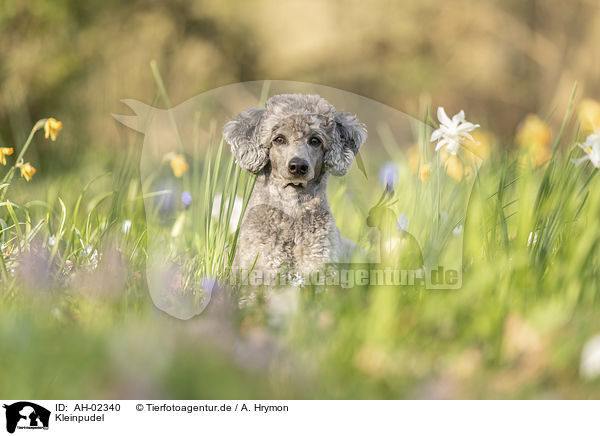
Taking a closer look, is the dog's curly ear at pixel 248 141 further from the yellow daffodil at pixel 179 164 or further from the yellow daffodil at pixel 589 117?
the yellow daffodil at pixel 589 117

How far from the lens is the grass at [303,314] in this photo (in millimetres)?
1735

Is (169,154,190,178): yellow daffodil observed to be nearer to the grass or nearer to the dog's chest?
the grass

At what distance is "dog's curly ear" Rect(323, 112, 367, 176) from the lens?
2.61m

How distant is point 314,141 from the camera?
8.40 feet

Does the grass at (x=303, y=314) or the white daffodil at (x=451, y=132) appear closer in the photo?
the grass at (x=303, y=314)

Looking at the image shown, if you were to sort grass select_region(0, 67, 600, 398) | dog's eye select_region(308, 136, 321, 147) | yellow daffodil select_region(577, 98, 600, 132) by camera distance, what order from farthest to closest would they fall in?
yellow daffodil select_region(577, 98, 600, 132), dog's eye select_region(308, 136, 321, 147), grass select_region(0, 67, 600, 398)

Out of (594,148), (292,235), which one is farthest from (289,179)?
(594,148)

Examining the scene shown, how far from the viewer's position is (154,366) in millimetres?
1666

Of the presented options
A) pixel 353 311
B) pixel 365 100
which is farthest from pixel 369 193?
pixel 353 311

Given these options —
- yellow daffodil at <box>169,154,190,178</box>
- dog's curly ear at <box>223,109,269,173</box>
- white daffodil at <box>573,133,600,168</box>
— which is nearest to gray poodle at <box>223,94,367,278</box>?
dog's curly ear at <box>223,109,269,173</box>

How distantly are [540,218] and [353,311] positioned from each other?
108cm
